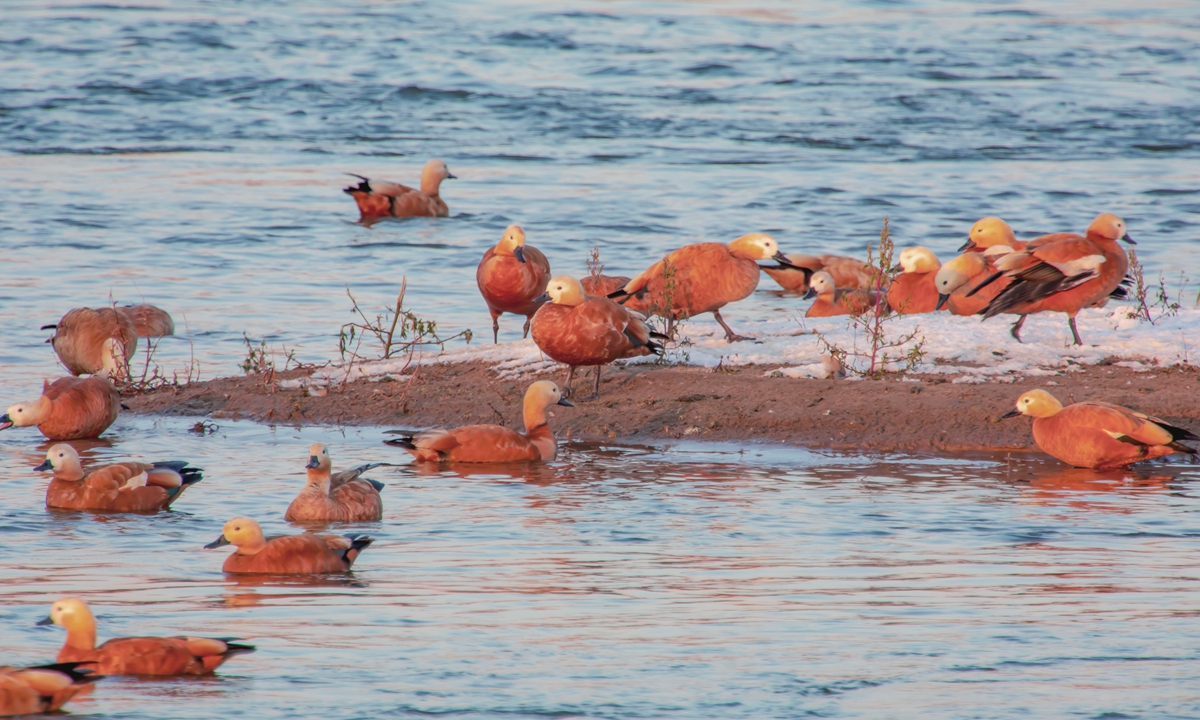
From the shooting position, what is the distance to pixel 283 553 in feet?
22.1

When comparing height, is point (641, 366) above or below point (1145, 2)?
below

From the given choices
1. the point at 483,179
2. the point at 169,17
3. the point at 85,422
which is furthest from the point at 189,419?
the point at 169,17

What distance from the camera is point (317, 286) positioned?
15883 mm

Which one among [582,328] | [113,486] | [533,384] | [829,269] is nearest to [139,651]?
[113,486]

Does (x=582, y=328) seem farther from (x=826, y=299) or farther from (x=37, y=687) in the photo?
(x=37, y=687)

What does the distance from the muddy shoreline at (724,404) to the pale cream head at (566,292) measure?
730mm

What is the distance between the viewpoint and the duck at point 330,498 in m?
7.71

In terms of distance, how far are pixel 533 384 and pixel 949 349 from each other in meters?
3.24

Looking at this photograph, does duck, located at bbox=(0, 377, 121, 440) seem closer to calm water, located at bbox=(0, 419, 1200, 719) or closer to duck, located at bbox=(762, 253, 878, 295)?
calm water, located at bbox=(0, 419, 1200, 719)

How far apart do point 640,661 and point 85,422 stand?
578cm

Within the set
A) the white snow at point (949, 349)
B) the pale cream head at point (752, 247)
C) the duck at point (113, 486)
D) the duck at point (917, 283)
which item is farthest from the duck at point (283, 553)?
the duck at point (917, 283)

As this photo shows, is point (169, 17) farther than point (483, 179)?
Yes

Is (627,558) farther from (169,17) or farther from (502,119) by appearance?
(169,17)

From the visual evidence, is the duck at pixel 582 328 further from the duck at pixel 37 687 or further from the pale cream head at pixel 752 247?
the duck at pixel 37 687
